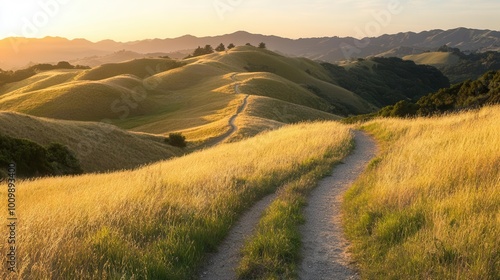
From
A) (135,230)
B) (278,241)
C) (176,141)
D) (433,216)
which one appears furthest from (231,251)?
(176,141)

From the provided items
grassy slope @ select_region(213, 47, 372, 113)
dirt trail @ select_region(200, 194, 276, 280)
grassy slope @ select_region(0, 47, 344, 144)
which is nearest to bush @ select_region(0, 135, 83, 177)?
grassy slope @ select_region(0, 47, 344, 144)

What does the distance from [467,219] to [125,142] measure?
38362mm

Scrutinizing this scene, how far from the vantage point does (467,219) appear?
A: 6320 millimetres

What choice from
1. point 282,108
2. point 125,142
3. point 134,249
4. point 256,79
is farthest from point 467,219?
point 256,79

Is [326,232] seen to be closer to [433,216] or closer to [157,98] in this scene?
[433,216]

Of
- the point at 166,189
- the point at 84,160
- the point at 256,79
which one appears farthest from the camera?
the point at 256,79

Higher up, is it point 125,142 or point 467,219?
point 467,219

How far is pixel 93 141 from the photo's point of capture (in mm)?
38594

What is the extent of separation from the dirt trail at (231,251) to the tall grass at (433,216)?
2.10 m

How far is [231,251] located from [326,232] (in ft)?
7.12

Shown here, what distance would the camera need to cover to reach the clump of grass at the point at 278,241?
6.24 metres

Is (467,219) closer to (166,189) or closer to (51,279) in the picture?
(51,279)

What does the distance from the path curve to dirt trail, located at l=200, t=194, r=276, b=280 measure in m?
1.16

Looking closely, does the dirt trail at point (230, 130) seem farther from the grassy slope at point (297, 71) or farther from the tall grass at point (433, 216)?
the grassy slope at point (297, 71)
